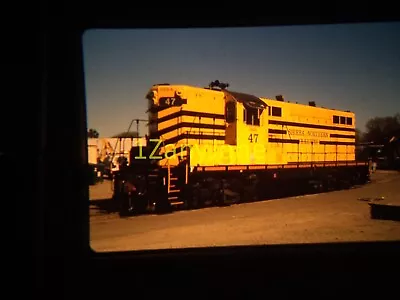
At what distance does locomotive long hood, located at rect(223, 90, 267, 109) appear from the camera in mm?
13941

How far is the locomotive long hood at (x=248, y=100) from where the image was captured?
549 inches

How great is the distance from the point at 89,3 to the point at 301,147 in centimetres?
1368

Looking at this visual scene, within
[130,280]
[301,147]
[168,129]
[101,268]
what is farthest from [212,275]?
[301,147]

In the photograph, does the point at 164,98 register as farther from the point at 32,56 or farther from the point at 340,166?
the point at 340,166

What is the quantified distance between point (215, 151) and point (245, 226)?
13.9 feet

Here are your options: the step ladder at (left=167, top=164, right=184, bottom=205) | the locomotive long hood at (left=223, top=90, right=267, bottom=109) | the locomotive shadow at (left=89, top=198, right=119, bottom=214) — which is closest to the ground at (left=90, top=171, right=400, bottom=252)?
the locomotive shadow at (left=89, top=198, right=119, bottom=214)

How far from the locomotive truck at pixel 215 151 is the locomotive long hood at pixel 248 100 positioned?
0.13 ft

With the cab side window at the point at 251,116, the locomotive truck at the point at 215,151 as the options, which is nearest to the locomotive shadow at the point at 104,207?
the locomotive truck at the point at 215,151

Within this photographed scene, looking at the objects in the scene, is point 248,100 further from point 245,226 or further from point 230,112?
point 245,226

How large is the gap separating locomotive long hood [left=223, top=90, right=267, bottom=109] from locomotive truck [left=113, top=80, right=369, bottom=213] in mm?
41

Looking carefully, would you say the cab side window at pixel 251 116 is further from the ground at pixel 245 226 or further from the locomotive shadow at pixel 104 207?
the locomotive shadow at pixel 104 207

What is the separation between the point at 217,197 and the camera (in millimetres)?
13438

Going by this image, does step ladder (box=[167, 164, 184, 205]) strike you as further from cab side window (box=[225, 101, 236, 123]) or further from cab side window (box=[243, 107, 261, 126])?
cab side window (box=[243, 107, 261, 126])

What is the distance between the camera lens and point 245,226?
9.61 metres
